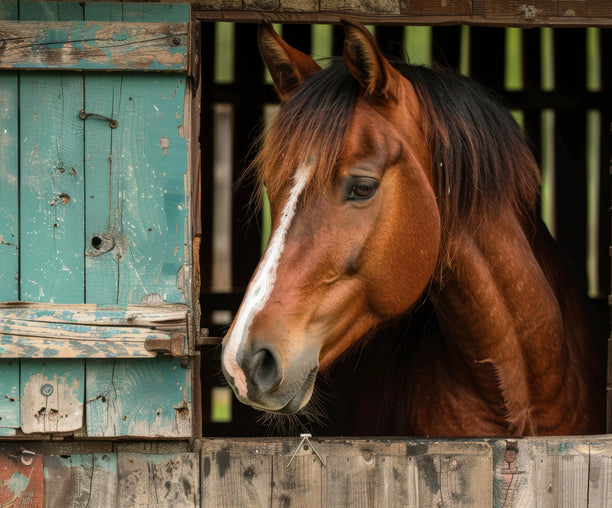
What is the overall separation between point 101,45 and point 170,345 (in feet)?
2.99

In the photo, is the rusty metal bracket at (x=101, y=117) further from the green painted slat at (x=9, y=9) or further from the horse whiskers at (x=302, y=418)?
the horse whiskers at (x=302, y=418)

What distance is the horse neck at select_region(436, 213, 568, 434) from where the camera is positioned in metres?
2.21

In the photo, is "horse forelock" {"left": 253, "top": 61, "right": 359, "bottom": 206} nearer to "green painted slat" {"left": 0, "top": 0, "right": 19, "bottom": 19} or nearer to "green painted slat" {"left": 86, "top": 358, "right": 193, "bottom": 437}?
"green painted slat" {"left": 86, "top": 358, "right": 193, "bottom": 437}

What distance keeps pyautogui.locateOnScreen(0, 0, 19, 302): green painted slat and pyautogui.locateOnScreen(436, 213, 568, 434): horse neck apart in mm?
1323

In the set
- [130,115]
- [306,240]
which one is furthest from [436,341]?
[130,115]

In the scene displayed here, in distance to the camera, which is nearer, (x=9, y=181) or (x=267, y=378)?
(x=267, y=378)

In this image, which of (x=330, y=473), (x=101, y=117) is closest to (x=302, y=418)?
(x=330, y=473)

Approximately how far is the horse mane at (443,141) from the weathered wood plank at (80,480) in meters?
0.99

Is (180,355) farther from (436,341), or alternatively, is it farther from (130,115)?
(436,341)

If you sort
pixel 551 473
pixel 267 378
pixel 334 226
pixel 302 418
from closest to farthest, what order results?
pixel 267 378
pixel 334 226
pixel 551 473
pixel 302 418

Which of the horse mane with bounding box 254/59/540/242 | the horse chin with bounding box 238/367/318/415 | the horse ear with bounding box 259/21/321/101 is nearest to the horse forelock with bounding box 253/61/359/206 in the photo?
the horse mane with bounding box 254/59/540/242

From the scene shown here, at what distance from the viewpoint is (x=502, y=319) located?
2281 mm

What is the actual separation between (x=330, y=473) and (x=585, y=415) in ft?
3.52

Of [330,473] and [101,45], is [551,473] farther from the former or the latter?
[101,45]
